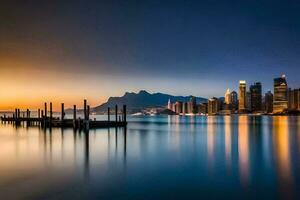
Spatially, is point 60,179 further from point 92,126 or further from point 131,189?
point 92,126

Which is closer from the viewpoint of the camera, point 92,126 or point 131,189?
point 131,189

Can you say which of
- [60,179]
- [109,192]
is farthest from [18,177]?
[109,192]

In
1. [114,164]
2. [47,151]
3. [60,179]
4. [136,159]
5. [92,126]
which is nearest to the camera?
[60,179]

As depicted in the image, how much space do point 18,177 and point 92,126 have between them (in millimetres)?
40243

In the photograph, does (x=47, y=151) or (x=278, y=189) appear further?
(x=47, y=151)

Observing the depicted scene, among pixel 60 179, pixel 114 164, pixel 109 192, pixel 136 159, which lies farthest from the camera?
pixel 136 159

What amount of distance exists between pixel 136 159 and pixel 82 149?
7955 millimetres

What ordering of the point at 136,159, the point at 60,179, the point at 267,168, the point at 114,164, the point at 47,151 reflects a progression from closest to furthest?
the point at 60,179 → the point at 267,168 → the point at 114,164 → the point at 136,159 → the point at 47,151

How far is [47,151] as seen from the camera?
28.5m

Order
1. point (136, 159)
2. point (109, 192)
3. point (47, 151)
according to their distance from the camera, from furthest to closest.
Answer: point (47, 151)
point (136, 159)
point (109, 192)

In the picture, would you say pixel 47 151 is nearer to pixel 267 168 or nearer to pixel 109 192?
pixel 109 192

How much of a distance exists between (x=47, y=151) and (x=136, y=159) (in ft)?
30.9

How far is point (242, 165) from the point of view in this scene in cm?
2072

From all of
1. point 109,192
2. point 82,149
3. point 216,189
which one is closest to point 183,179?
point 216,189
